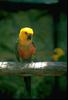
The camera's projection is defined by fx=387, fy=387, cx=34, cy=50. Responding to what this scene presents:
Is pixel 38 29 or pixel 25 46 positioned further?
pixel 38 29

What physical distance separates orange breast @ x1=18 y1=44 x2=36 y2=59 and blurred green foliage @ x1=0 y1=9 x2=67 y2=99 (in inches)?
31.7

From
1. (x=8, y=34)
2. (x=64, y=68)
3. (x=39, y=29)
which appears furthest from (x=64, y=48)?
(x=64, y=68)

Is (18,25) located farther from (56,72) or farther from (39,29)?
(56,72)

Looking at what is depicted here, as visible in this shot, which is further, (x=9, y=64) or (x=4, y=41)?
(x=4, y=41)

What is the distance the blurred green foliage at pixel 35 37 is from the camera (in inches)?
129

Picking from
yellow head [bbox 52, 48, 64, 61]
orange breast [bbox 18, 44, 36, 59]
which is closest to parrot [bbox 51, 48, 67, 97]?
yellow head [bbox 52, 48, 64, 61]

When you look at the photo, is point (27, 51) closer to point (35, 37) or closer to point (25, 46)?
point (25, 46)

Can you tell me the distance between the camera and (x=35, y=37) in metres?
3.29

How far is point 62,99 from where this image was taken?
132 inches

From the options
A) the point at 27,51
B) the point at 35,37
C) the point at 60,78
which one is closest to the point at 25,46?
the point at 27,51

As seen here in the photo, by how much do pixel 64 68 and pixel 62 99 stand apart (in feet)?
4.27

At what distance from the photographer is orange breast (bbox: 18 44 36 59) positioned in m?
2.40

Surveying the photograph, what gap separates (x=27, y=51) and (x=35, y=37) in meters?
0.87

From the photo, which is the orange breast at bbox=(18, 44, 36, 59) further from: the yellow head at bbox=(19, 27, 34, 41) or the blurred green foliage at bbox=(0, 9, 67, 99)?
the blurred green foliage at bbox=(0, 9, 67, 99)
